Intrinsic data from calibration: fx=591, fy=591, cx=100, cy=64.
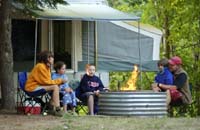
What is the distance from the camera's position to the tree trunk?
1130 cm

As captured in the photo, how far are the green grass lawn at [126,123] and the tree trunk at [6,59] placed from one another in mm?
2204

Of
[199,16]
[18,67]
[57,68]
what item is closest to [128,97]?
[57,68]

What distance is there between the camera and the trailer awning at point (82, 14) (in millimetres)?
13227

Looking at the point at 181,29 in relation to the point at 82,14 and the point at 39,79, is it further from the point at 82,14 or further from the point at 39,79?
the point at 39,79

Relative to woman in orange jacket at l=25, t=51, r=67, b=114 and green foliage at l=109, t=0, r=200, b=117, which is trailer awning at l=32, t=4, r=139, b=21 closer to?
woman in orange jacket at l=25, t=51, r=67, b=114

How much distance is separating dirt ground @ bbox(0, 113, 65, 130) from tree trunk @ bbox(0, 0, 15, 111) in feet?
3.16

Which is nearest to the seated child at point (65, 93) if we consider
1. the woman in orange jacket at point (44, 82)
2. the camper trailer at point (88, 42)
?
the woman in orange jacket at point (44, 82)

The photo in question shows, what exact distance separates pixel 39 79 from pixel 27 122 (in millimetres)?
1730

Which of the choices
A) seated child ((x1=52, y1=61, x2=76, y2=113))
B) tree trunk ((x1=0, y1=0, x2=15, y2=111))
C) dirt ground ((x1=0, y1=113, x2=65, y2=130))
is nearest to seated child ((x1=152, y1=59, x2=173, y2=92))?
seated child ((x1=52, y1=61, x2=76, y2=113))

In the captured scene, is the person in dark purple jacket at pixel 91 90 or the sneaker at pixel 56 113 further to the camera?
the person in dark purple jacket at pixel 91 90

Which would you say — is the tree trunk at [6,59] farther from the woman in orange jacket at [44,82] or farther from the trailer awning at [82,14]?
the trailer awning at [82,14]

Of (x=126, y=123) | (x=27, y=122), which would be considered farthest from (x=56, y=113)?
(x=126, y=123)

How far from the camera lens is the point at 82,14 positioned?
45.7 ft

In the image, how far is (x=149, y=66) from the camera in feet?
51.5
